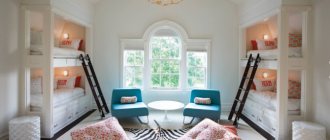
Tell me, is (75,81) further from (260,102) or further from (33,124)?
(260,102)

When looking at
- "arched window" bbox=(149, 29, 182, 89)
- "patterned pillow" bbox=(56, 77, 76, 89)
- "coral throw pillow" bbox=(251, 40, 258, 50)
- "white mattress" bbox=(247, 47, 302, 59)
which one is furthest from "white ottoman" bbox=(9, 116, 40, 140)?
"coral throw pillow" bbox=(251, 40, 258, 50)

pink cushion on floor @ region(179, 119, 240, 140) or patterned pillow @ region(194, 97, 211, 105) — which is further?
patterned pillow @ region(194, 97, 211, 105)

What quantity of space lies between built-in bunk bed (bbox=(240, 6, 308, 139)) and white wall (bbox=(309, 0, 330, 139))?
0.17 meters

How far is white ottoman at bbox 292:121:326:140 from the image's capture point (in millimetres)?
3479

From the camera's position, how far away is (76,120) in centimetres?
538

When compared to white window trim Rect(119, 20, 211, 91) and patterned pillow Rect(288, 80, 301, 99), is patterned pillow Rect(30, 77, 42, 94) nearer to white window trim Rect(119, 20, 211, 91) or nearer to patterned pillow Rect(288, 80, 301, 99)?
white window trim Rect(119, 20, 211, 91)

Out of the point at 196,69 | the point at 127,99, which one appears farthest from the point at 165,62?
the point at 127,99

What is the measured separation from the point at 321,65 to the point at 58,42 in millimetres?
5826

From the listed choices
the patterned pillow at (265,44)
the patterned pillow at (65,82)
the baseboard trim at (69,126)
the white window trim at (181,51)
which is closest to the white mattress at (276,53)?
the patterned pillow at (265,44)

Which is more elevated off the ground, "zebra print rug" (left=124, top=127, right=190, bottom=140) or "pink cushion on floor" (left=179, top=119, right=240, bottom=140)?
"pink cushion on floor" (left=179, top=119, right=240, bottom=140)

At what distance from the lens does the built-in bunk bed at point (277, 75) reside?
4.02 meters

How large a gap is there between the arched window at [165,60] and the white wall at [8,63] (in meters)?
3.30

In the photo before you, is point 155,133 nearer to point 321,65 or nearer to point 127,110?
point 127,110

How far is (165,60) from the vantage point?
6441 mm
